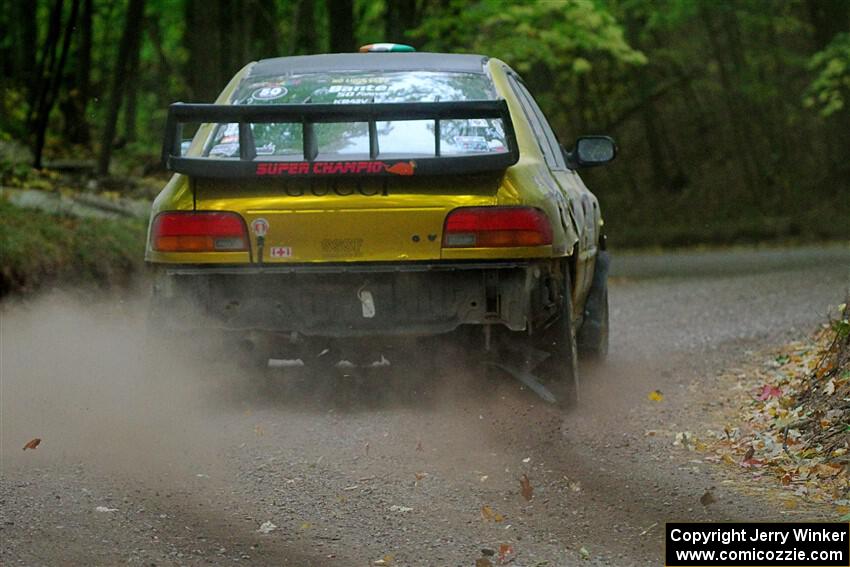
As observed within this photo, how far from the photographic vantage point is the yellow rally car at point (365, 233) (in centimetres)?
711

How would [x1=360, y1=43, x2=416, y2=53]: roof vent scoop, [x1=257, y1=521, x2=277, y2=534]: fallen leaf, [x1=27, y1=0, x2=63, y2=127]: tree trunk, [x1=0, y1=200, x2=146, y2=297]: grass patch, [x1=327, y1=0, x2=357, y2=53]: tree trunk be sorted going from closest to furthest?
[x1=257, y1=521, x2=277, y2=534]: fallen leaf, [x1=360, y1=43, x2=416, y2=53]: roof vent scoop, [x1=0, y1=200, x2=146, y2=297]: grass patch, [x1=27, y1=0, x2=63, y2=127]: tree trunk, [x1=327, y1=0, x2=357, y2=53]: tree trunk

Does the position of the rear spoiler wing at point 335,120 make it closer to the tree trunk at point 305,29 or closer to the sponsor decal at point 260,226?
the sponsor decal at point 260,226

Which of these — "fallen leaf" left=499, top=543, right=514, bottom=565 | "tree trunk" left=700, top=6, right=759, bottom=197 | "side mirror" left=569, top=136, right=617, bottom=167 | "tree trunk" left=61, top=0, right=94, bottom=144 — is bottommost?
"tree trunk" left=700, top=6, right=759, bottom=197

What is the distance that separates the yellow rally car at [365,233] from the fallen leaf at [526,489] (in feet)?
4.71

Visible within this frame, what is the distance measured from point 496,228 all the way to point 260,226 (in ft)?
3.81

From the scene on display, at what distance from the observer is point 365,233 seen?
7184mm

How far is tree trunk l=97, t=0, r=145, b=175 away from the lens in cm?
1911

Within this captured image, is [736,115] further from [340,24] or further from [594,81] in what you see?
[340,24]

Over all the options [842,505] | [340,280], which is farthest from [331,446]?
[842,505]

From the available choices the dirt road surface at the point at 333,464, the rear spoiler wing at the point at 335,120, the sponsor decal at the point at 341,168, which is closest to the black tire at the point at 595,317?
the dirt road surface at the point at 333,464

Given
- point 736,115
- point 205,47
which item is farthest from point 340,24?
point 736,115

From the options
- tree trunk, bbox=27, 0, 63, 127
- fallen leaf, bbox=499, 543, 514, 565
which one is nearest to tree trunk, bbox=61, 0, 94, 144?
tree trunk, bbox=27, 0, 63, 127

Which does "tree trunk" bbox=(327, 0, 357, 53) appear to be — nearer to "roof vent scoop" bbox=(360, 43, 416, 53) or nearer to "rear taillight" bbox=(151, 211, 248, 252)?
"roof vent scoop" bbox=(360, 43, 416, 53)

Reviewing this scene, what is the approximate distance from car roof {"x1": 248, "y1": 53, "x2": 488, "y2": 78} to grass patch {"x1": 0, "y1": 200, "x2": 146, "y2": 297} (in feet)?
11.7
